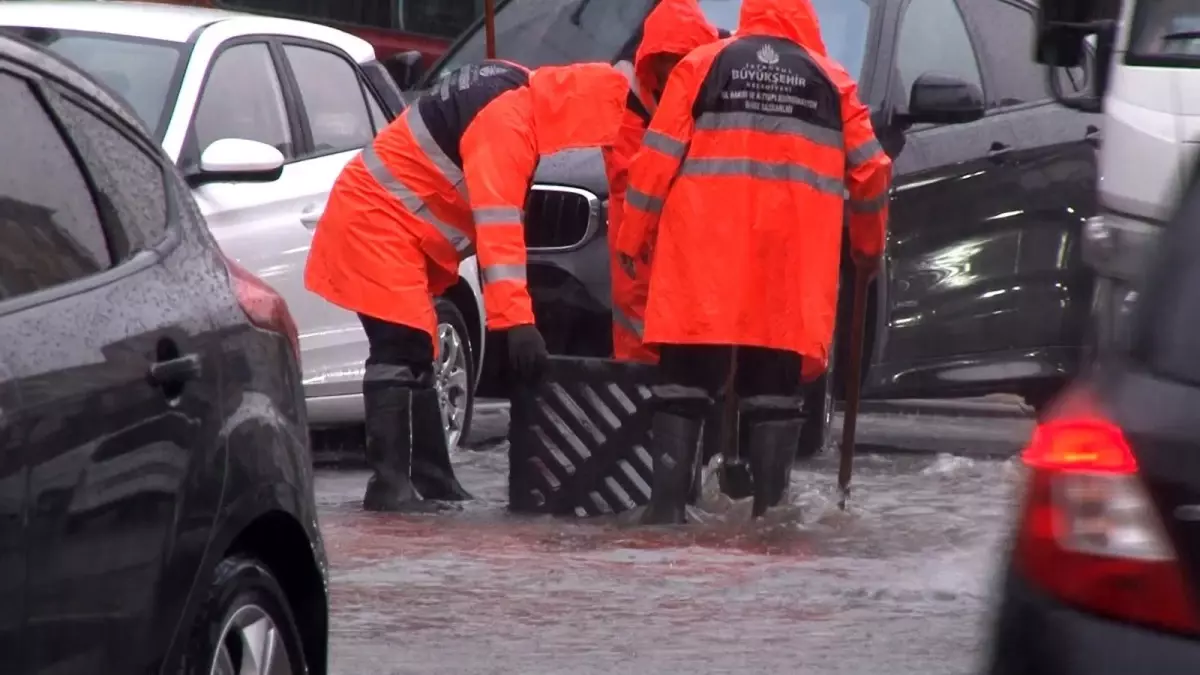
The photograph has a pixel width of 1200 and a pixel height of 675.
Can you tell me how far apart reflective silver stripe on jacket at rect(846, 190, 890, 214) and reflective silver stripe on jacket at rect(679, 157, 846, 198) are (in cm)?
31

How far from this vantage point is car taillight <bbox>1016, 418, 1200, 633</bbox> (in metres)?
3.49

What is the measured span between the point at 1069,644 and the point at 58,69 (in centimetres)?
196

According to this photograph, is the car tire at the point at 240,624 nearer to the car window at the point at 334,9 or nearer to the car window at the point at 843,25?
the car window at the point at 843,25

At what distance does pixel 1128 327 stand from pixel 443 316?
6.74 m

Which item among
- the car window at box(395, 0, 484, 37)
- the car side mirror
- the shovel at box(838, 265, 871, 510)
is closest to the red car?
the car window at box(395, 0, 484, 37)

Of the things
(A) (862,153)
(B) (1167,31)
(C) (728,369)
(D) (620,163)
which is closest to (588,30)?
(D) (620,163)

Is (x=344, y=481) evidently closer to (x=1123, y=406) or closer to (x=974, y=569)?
(x=974, y=569)

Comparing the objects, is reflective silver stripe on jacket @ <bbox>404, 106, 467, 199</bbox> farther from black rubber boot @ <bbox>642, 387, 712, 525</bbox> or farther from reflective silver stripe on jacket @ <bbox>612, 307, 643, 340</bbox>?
black rubber boot @ <bbox>642, 387, 712, 525</bbox>

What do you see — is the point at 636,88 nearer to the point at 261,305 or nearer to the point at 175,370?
the point at 261,305

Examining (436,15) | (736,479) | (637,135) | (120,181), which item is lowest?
(436,15)

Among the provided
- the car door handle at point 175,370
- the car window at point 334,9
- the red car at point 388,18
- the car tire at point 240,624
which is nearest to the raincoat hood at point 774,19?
the car tire at point 240,624

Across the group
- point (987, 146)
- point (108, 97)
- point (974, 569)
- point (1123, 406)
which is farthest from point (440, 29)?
point (1123, 406)

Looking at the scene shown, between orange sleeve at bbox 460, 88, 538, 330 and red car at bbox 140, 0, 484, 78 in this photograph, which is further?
red car at bbox 140, 0, 484, 78

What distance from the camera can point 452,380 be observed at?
1047 cm
